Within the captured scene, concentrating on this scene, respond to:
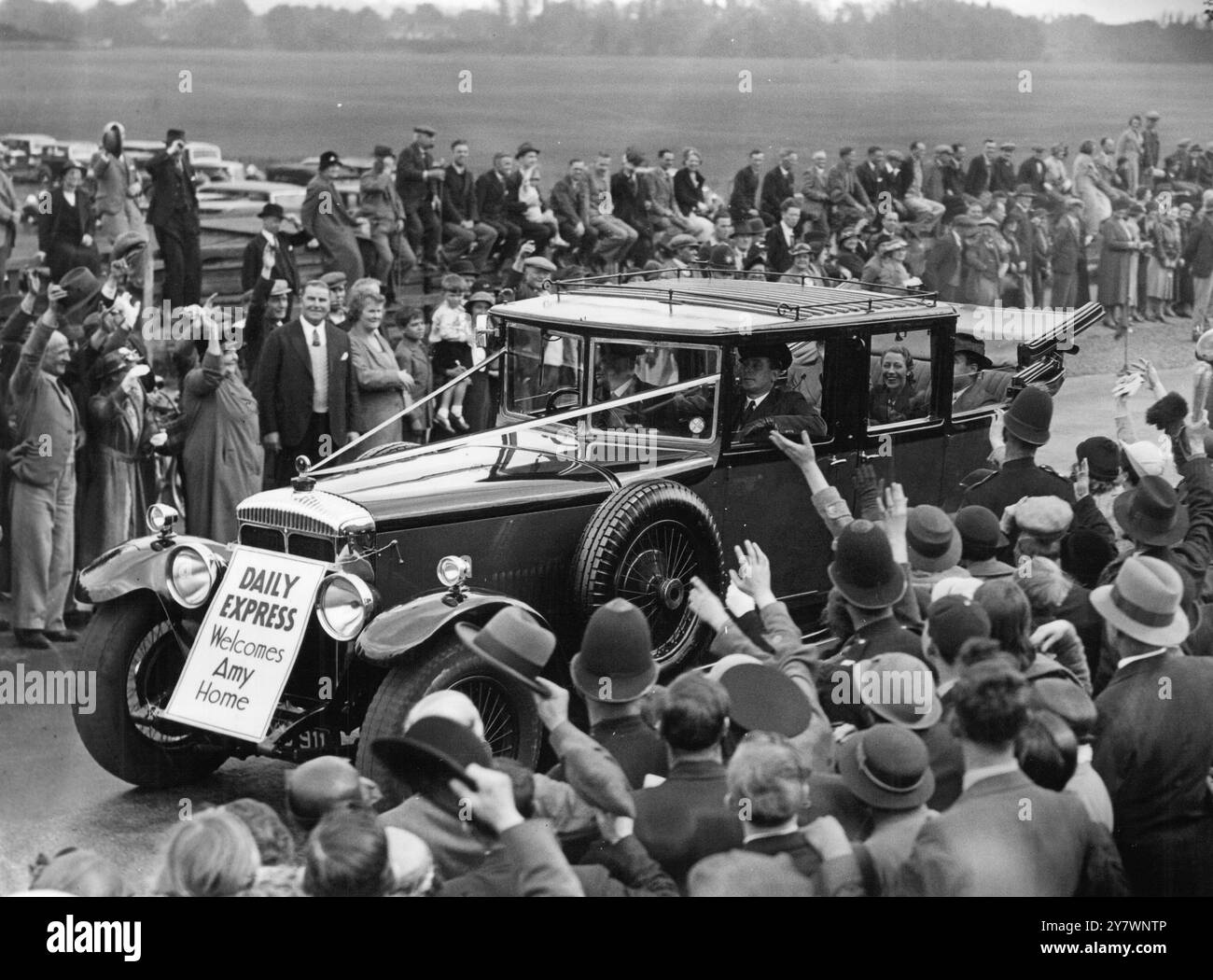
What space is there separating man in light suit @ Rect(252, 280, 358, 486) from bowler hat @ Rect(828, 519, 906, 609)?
502 centimetres

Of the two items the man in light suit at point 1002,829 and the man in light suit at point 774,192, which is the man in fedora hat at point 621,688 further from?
the man in light suit at point 774,192

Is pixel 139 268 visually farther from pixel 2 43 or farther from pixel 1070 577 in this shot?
pixel 1070 577

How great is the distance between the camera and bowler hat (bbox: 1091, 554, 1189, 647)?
504 cm

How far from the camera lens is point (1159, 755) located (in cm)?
487

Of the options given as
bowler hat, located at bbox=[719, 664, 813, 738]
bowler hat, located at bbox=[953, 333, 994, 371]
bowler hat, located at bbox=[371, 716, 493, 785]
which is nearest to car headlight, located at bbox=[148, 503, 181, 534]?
bowler hat, located at bbox=[371, 716, 493, 785]

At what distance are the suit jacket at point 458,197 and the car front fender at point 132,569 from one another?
8081mm

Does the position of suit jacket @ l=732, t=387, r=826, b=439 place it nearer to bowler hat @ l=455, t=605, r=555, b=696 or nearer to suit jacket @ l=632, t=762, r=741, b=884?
Result: bowler hat @ l=455, t=605, r=555, b=696

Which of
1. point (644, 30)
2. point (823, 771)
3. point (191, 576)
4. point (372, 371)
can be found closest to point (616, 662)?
point (823, 771)

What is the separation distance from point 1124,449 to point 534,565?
9.11 ft

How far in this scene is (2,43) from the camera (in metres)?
13.0

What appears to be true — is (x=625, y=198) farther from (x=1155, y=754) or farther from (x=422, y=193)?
(x=1155, y=754)

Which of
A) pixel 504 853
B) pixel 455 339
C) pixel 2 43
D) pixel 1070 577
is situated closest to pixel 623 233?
pixel 455 339

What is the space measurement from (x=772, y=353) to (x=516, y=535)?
1.59 meters

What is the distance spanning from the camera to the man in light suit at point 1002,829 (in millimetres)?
4020
